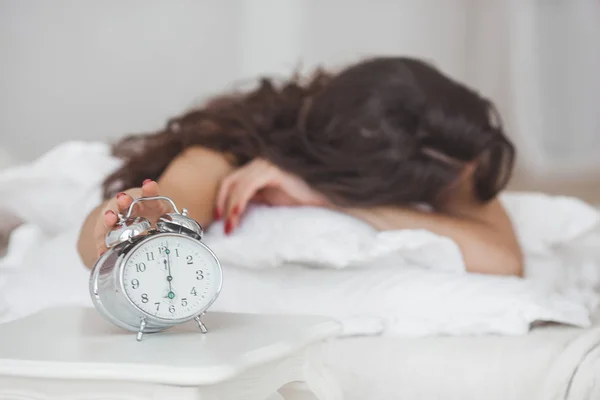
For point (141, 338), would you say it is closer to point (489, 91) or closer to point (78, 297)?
point (78, 297)

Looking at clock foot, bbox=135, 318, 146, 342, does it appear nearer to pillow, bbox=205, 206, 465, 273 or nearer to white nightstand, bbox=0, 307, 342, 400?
white nightstand, bbox=0, 307, 342, 400

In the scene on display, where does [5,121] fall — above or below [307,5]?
below

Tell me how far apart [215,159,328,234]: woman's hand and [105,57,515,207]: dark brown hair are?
2cm

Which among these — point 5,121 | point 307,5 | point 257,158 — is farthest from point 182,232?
point 307,5

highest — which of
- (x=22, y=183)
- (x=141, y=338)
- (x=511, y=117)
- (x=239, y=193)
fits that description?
(x=141, y=338)

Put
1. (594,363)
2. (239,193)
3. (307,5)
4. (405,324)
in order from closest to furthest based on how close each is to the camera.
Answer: (594,363)
(405,324)
(239,193)
(307,5)

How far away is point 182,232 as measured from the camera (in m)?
0.67

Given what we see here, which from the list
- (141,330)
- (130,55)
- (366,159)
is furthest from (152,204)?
(130,55)

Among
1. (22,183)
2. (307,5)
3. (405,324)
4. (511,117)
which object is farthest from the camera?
(511,117)

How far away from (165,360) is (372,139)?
28.1 inches

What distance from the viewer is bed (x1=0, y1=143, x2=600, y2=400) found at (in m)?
0.82

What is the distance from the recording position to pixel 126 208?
670 millimetres

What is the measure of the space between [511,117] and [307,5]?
86 cm

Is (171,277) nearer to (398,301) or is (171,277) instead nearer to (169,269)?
(169,269)
